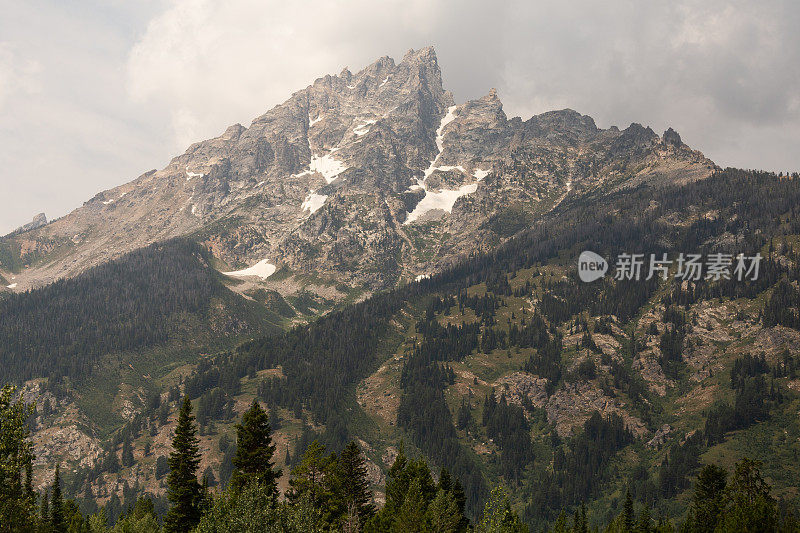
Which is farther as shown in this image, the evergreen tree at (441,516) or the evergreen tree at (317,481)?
the evergreen tree at (317,481)

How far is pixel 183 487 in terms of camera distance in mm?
62469

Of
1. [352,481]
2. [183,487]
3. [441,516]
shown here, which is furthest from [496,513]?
[352,481]

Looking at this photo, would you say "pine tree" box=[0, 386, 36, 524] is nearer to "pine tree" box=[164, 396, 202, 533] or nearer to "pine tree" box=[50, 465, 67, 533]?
"pine tree" box=[164, 396, 202, 533]

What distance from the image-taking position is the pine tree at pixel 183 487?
62.0 metres

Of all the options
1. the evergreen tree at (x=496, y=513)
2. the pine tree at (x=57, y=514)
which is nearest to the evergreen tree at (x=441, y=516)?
the evergreen tree at (x=496, y=513)

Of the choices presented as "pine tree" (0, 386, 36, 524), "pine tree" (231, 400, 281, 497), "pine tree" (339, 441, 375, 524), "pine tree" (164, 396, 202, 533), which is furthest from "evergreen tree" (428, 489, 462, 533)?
"pine tree" (0, 386, 36, 524)

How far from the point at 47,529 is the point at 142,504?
80.9 metres

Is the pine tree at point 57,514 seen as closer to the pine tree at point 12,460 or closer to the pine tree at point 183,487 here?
the pine tree at point 183,487

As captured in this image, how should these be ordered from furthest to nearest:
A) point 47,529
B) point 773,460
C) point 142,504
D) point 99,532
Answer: point 773,460, point 142,504, point 99,532, point 47,529

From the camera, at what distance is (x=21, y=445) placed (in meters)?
50.4

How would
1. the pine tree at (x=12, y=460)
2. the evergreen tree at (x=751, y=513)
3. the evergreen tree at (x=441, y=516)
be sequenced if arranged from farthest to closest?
the evergreen tree at (x=751, y=513), the evergreen tree at (x=441, y=516), the pine tree at (x=12, y=460)

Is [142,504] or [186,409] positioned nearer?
[186,409]

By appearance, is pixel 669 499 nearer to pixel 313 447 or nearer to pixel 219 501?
pixel 313 447

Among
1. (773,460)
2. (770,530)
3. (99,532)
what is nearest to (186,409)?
(99,532)
